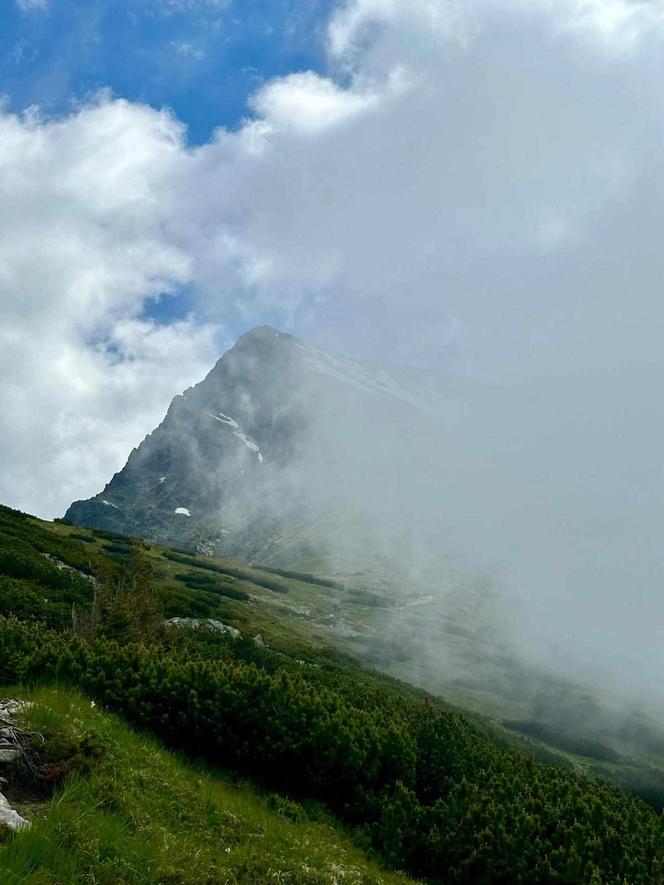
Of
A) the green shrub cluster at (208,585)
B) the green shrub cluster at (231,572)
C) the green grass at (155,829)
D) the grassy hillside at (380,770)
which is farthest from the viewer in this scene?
the green shrub cluster at (231,572)

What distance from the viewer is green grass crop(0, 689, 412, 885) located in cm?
742

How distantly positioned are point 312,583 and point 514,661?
50.4 meters

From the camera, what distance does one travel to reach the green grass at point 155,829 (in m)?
7.42

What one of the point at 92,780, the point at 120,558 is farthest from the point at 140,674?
the point at 120,558

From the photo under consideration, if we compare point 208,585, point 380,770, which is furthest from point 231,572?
point 380,770

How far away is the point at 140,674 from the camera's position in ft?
46.0

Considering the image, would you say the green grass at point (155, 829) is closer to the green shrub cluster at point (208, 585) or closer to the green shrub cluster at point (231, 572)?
the green shrub cluster at point (208, 585)

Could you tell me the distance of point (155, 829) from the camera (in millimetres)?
8820

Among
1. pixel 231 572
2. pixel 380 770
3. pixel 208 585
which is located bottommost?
pixel 208 585

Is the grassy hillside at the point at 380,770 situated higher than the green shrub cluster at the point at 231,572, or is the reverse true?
the grassy hillside at the point at 380,770

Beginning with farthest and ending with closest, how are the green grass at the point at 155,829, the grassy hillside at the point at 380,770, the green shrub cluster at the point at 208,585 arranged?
the green shrub cluster at the point at 208,585
the grassy hillside at the point at 380,770
the green grass at the point at 155,829

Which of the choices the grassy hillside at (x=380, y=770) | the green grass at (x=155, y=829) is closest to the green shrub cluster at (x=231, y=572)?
the grassy hillside at (x=380, y=770)

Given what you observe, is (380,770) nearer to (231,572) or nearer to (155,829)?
(155,829)

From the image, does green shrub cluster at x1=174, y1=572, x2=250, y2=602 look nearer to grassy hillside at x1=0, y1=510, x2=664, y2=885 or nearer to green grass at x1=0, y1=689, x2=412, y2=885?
grassy hillside at x1=0, y1=510, x2=664, y2=885
